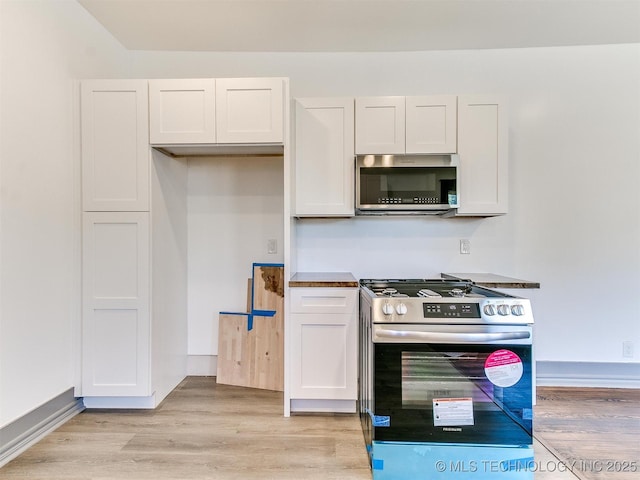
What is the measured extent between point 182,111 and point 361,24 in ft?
4.69

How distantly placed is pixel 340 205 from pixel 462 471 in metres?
1.76

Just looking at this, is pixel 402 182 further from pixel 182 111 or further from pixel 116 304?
pixel 116 304

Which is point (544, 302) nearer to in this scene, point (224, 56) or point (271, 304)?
point (271, 304)

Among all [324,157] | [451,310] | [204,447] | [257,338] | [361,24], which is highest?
[361,24]

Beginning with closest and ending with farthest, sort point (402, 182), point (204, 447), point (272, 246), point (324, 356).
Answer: point (204, 447) < point (324, 356) < point (402, 182) < point (272, 246)

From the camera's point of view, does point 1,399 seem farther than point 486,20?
No

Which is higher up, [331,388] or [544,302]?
[544,302]

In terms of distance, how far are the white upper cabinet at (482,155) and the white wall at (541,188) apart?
378mm

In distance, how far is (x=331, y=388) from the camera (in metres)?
2.31

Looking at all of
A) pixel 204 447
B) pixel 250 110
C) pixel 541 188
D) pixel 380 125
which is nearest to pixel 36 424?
pixel 204 447

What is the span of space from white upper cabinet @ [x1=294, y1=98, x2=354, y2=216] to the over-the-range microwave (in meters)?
0.13

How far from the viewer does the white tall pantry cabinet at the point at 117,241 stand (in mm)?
2318

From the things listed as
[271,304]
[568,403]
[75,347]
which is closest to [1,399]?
[75,347]

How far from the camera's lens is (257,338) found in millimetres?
2830
